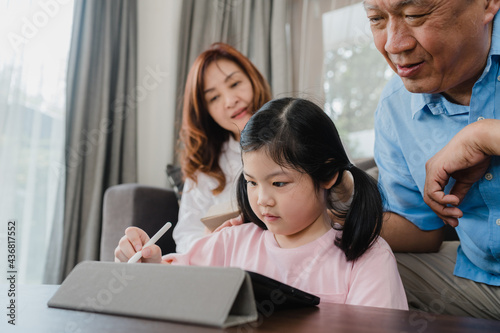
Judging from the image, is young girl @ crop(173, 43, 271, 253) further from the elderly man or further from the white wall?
the white wall

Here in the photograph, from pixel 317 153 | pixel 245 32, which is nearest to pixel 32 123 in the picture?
pixel 245 32

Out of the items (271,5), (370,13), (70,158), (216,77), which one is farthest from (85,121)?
(370,13)

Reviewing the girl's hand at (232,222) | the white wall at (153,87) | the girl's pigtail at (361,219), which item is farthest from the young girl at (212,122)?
the white wall at (153,87)

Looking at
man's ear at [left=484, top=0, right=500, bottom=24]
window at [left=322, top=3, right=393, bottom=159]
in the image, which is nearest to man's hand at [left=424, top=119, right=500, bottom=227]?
man's ear at [left=484, top=0, right=500, bottom=24]

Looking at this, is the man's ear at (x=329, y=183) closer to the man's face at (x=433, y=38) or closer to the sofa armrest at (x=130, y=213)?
the man's face at (x=433, y=38)

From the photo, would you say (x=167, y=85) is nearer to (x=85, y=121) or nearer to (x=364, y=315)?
(x=85, y=121)

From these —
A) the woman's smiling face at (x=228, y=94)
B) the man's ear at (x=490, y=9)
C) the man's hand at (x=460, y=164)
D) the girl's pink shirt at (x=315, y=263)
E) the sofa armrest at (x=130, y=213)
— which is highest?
the man's ear at (x=490, y=9)

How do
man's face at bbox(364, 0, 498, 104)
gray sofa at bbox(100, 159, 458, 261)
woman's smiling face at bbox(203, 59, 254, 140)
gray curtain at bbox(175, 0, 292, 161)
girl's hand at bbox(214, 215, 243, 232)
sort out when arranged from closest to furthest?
man's face at bbox(364, 0, 498, 104) < girl's hand at bbox(214, 215, 243, 232) < woman's smiling face at bbox(203, 59, 254, 140) < gray sofa at bbox(100, 159, 458, 261) < gray curtain at bbox(175, 0, 292, 161)

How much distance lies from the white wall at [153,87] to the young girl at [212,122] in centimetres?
107

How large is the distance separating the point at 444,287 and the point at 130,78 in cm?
232

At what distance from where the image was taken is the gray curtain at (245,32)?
2.82 metres

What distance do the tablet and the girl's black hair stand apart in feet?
1.13

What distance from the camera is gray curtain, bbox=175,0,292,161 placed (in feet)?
9.25

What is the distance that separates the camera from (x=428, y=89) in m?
0.99
